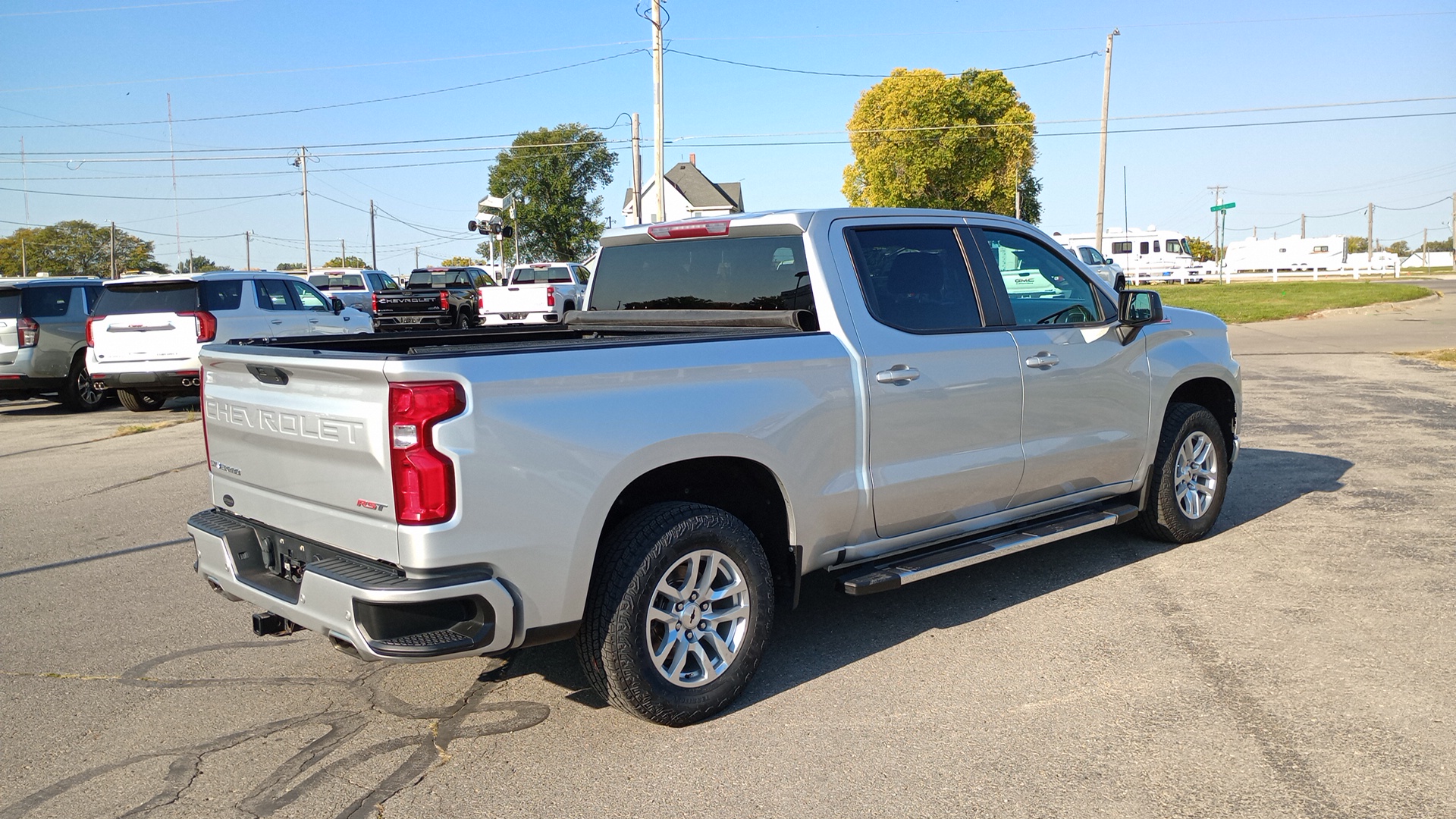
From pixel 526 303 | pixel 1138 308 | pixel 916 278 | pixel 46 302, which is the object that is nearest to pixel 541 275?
pixel 526 303

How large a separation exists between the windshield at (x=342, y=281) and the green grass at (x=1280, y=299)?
77.7 feet

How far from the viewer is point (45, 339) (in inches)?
598

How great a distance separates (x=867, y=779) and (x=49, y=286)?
15829mm

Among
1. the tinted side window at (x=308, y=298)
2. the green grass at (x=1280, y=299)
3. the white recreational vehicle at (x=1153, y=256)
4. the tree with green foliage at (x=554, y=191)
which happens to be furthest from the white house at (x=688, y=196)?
the tinted side window at (x=308, y=298)

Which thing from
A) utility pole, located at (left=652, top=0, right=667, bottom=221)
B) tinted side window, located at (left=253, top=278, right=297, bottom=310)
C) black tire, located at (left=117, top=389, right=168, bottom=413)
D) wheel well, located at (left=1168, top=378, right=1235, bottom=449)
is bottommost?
black tire, located at (left=117, top=389, right=168, bottom=413)

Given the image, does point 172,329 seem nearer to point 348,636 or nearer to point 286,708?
point 286,708

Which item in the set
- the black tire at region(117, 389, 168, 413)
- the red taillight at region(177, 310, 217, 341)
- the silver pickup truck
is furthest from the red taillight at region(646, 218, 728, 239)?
the black tire at region(117, 389, 168, 413)

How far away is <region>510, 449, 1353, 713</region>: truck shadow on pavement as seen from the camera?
4.68 meters

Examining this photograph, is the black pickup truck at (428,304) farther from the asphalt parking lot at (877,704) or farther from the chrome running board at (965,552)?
the chrome running board at (965,552)

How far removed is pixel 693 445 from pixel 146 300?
12.2 metres

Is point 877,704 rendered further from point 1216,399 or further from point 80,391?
point 80,391

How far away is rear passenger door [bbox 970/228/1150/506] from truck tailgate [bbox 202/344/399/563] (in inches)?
122

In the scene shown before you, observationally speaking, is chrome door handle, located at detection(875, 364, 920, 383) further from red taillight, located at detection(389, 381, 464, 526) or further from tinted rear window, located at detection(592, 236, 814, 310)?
red taillight, located at detection(389, 381, 464, 526)

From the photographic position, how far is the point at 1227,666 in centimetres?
453
